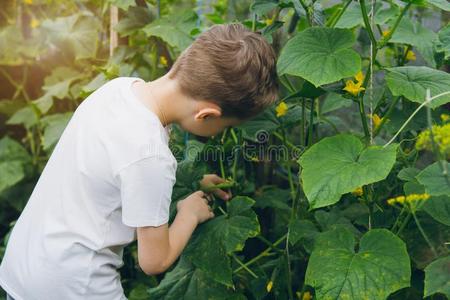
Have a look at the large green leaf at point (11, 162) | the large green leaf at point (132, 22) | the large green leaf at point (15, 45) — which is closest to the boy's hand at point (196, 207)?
the large green leaf at point (132, 22)

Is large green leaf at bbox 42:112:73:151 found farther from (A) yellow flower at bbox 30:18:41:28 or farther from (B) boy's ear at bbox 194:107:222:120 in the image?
(B) boy's ear at bbox 194:107:222:120

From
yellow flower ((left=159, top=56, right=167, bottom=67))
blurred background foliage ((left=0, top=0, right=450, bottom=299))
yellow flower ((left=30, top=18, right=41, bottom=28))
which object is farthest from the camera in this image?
yellow flower ((left=30, top=18, right=41, bottom=28))

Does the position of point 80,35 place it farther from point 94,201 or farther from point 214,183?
point 94,201

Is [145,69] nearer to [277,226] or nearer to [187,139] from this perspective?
[187,139]

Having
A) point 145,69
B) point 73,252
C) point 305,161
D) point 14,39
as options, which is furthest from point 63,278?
point 14,39

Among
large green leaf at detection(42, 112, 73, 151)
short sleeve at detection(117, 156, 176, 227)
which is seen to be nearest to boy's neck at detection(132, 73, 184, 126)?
short sleeve at detection(117, 156, 176, 227)

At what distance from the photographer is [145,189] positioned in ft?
4.45

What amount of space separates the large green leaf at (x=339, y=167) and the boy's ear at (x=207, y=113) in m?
0.22

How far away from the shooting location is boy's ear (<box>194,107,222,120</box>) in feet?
4.76

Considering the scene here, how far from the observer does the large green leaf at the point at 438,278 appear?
4.55ft

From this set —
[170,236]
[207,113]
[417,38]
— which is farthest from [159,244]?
[417,38]

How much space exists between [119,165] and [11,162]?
1.54 metres

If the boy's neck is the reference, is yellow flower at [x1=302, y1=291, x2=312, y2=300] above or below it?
below

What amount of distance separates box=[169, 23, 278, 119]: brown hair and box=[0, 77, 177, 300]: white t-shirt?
13cm
